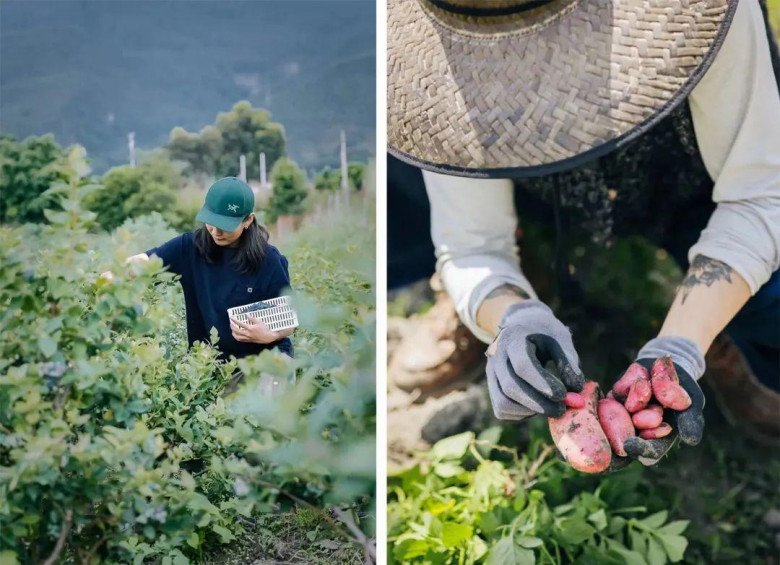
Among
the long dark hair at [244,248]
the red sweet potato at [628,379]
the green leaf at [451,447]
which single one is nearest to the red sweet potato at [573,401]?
the red sweet potato at [628,379]

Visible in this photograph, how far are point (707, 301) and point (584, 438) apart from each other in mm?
617

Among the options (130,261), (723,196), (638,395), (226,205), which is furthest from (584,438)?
(130,261)

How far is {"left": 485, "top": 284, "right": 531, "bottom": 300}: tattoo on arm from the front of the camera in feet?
9.46

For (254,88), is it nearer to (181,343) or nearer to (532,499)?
(181,343)

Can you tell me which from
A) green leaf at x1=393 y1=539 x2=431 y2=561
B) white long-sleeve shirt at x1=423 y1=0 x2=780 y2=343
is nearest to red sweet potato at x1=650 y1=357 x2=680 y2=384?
white long-sleeve shirt at x1=423 y1=0 x2=780 y2=343

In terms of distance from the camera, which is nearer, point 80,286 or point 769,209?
point 80,286

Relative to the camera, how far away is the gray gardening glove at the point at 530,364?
8.71ft

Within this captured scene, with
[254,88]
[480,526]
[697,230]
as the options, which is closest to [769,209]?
[697,230]

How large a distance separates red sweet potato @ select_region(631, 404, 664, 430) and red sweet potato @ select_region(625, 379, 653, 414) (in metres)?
0.02

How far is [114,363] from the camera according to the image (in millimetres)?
2551

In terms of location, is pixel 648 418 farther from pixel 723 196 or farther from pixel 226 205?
pixel 226 205

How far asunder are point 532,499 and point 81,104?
195cm

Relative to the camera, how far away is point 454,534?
113 inches

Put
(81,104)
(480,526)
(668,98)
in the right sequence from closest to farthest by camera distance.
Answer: (668,98) → (81,104) → (480,526)
